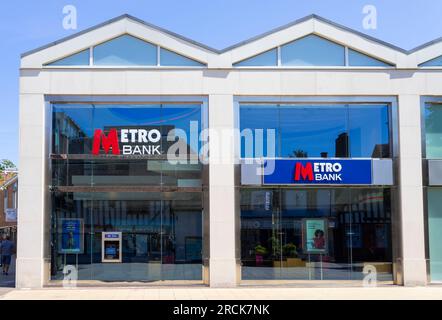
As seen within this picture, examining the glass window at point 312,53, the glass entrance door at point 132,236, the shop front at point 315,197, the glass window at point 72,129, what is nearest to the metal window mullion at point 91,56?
the glass window at point 72,129

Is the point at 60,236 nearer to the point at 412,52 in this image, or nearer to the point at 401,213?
the point at 401,213

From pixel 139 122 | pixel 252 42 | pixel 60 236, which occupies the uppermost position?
pixel 252 42

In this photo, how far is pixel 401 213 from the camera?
18.9 m

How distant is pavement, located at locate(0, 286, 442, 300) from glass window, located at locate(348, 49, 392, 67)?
715cm

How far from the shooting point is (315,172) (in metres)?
19.0

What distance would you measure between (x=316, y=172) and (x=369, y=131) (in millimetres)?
2232

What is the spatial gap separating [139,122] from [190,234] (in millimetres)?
3922

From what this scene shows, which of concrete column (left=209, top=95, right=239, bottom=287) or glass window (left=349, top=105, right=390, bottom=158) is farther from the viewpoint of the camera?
glass window (left=349, top=105, right=390, bottom=158)

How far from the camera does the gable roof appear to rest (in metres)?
19.0

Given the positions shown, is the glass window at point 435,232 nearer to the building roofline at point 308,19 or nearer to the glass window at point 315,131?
the glass window at point 315,131

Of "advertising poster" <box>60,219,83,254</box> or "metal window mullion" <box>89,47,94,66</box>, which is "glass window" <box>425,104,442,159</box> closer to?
"metal window mullion" <box>89,47,94,66</box>

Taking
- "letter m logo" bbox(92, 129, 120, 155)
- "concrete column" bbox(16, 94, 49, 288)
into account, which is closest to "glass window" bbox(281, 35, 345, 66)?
"letter m logo" bbox(92, 129, 120, 155)

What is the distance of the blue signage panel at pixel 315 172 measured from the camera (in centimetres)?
1889
